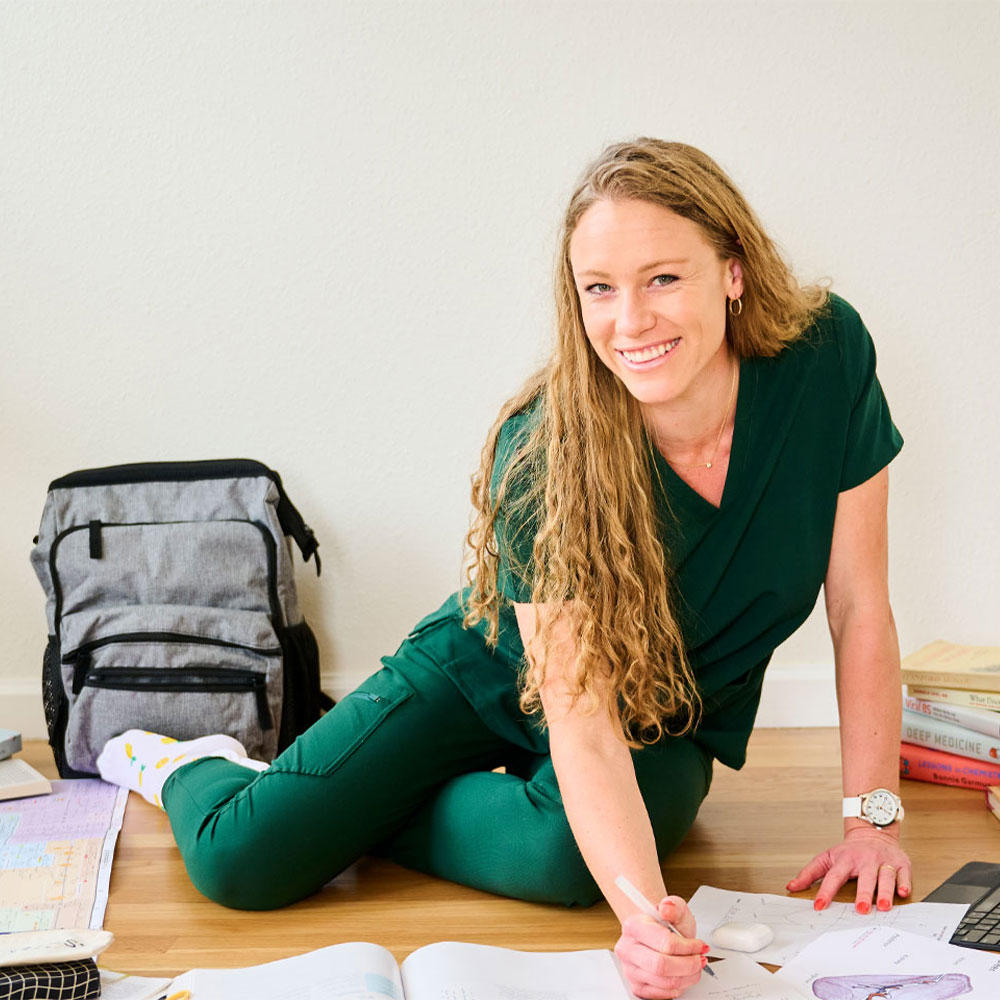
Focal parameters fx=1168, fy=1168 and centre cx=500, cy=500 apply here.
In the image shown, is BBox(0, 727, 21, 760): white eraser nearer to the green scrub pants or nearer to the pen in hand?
the green scrub pants

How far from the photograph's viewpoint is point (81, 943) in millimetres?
1091

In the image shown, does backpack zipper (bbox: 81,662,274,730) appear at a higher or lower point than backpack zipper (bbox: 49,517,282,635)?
lower

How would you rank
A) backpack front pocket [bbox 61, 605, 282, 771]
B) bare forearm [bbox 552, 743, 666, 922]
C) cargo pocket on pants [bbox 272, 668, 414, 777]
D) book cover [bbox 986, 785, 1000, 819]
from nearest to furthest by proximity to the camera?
bare forearm [bbox 552, 743, 666, 922], cargo pocket on pants [bbox 272, 668, 414, 777], book cover [bbox 986, 785, 1000, 819], backpack front pocket [bbox 61, 605, 282, 771]

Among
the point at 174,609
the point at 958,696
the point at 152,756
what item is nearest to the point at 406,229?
the point at 174,609

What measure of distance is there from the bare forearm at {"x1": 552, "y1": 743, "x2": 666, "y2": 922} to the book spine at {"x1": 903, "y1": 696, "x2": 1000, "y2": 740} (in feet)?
2.73

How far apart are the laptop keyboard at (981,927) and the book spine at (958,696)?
1.81ft

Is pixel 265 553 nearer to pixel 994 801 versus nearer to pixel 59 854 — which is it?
pixel 59 854

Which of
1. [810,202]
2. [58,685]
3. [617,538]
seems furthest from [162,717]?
[810,202]

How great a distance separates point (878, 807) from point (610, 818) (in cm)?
40

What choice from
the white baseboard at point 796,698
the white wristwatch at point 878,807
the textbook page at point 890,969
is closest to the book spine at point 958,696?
the white baseboard at point 796,698

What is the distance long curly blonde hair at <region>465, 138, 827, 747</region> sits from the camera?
3.91 feet

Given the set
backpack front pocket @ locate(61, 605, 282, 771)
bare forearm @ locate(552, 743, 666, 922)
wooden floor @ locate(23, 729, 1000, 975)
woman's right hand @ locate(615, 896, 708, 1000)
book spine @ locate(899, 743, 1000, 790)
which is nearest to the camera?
woman's right hand @ locate(615, 896, 708, 1000)

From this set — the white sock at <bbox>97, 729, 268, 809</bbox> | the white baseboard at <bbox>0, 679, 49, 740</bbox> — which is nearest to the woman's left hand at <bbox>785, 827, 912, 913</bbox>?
the white sock at <bbox>97, 729, 268, 809</bbox>

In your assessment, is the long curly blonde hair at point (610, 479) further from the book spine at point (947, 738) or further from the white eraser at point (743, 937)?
the book spine at point (947, 738)
